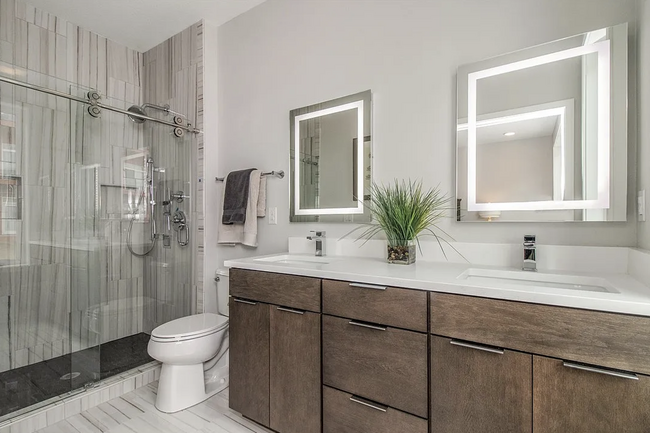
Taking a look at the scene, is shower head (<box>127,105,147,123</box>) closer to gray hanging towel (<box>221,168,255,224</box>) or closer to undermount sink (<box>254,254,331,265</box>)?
gray hanging towel (<box>221,168,255,224</box>)

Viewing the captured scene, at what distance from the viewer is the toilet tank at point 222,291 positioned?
7.59 ft

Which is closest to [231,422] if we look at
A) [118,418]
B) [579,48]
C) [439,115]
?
[118,418]

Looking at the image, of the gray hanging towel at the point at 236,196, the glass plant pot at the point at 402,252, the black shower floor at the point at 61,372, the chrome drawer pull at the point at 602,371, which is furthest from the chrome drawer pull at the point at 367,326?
the black shower floor at the point at 61,372

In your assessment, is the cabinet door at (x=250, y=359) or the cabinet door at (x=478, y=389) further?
the cabinet door at (x=250, y=359)

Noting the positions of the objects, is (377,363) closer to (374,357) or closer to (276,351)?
(374,357)

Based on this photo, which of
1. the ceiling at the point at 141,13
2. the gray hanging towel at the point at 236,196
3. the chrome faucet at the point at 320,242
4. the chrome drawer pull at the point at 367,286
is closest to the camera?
the chrome drawer pull at the point at 367,286

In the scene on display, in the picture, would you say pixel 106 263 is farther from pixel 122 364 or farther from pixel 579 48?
pixel 579 48

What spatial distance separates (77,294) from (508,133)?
272 centimetres

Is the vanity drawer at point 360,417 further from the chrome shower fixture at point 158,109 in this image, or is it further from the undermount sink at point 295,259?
the chrome shower fixture at point 158,109

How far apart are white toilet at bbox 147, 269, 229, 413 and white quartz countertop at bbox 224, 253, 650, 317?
0.53 metres

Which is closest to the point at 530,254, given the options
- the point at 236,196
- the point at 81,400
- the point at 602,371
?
the point at 602,371

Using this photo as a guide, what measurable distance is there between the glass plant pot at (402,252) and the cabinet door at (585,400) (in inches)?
26.9

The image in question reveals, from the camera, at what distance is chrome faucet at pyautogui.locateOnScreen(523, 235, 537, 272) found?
1.34 metres

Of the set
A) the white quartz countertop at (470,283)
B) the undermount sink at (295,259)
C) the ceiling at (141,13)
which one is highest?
the ceiling at (141,13)
